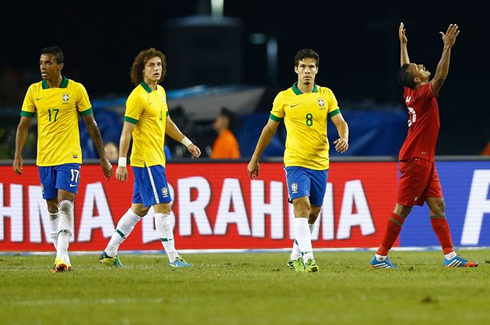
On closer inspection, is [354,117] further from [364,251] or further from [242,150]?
[364,251]

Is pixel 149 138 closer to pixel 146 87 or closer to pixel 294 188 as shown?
pixel 146 87

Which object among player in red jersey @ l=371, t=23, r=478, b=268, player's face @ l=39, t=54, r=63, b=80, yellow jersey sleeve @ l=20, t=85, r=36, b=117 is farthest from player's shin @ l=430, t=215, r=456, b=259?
yellow jersey sleeve @ l=20, t=85, r=36, b=117

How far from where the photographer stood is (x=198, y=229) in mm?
17641

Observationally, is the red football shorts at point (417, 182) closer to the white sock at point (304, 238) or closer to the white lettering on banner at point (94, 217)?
the white sock at point (304, 238)

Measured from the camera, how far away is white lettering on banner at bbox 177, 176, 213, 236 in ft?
57.9

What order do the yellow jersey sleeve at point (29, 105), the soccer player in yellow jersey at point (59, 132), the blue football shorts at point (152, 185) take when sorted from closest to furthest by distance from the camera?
1. the soccer player in yellow jersey at point (59, 132)
2. the yellow jersey sleeve at point (29, 105)
3. the blue football shorts at point (152, 185)

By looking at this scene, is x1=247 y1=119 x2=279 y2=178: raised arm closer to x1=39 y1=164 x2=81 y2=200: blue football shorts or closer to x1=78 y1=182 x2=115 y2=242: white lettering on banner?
x1=39 y1=164 x2=81 y2=200: blue football shorts

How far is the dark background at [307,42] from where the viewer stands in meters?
49.7

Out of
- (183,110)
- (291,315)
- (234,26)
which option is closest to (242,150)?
(183,110)

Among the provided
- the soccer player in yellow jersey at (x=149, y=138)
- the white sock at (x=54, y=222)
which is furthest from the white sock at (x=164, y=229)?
the white sock at (x=54, y=222)

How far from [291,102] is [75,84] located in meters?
2.30

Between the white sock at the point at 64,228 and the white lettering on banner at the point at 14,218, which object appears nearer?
the white sock at the point at 64,228

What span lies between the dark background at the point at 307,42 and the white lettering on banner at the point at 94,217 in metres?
19.7

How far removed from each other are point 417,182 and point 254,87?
16.0m
